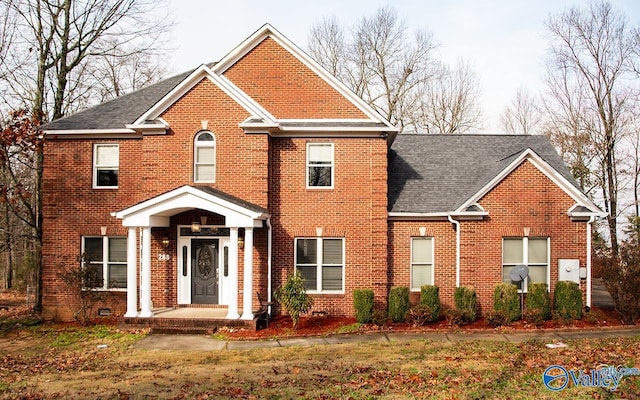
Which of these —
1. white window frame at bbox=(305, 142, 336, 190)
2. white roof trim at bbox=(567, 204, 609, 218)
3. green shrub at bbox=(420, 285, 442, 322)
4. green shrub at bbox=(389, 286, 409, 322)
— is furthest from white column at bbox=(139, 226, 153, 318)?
white roof trim at bbox=(567, 204, 609, 218)

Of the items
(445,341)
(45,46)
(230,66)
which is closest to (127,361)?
(445,341)

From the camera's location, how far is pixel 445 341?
13.2m

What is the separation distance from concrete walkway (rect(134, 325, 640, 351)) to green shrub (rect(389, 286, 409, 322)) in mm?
1071

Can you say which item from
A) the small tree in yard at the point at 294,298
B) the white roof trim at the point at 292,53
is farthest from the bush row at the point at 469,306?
the white roof trim at the point at 292,53

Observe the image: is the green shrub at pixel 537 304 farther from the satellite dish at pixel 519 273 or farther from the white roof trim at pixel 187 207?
the white roof trim at pixel 187 207

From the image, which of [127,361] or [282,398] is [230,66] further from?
[282,398]

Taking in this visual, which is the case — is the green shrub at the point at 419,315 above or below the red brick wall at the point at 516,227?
below

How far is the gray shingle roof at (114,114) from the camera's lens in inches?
666

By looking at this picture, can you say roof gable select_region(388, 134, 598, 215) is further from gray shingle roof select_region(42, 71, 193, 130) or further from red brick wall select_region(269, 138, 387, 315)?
gray shingle roof select_region(42, 71, 193, 130)

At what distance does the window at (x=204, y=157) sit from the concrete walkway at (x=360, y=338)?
4924 mm

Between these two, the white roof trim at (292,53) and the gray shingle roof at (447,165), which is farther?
the gray shingle roof at (447,165)

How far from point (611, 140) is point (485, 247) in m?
20.5

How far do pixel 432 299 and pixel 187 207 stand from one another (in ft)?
25.1

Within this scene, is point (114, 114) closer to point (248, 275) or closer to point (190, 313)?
point (190, 313)
